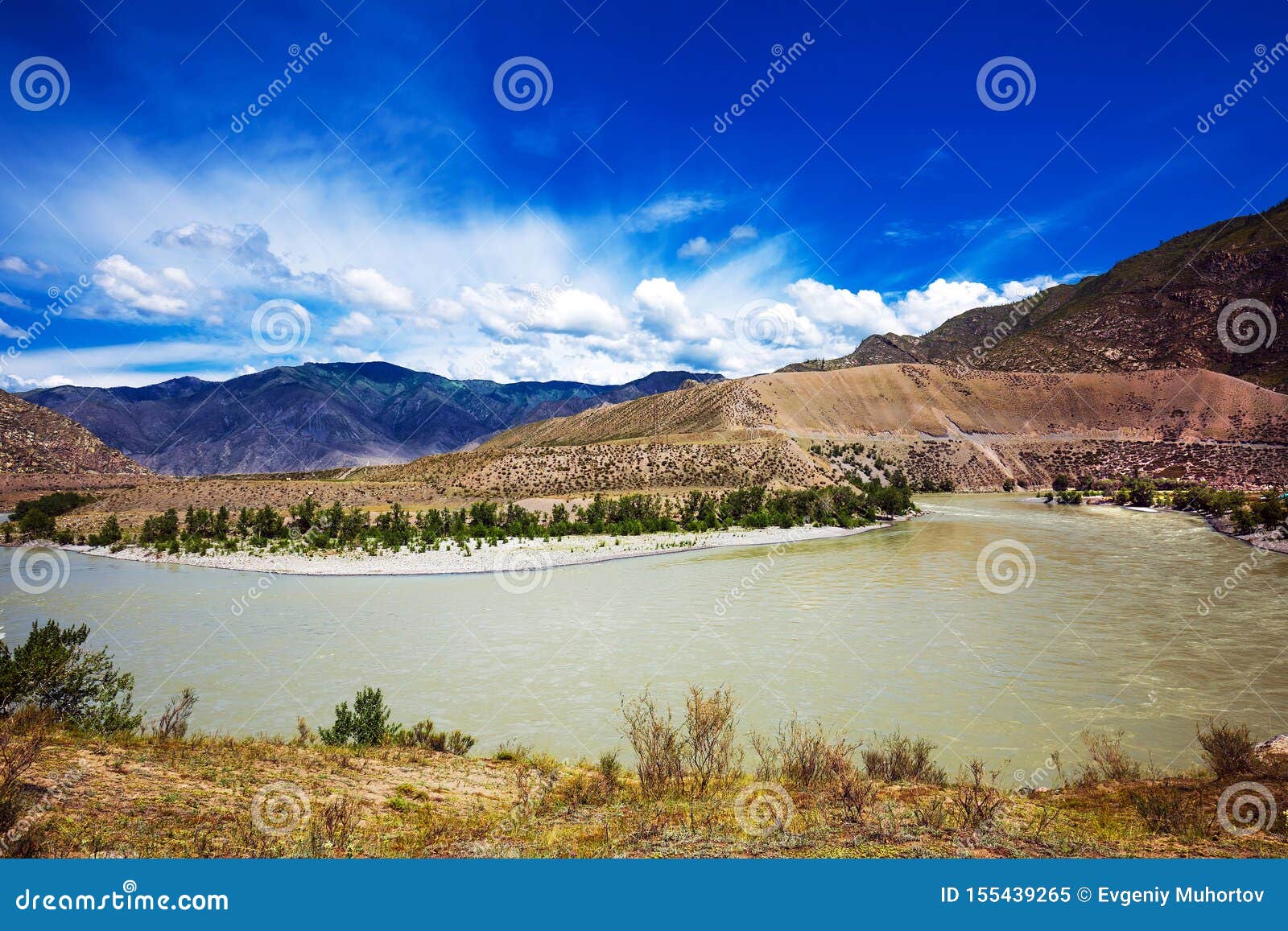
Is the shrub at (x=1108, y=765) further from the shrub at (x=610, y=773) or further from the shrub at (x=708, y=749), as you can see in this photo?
the shrub at (x=610, y=773)

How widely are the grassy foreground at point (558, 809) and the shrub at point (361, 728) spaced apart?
0.97m

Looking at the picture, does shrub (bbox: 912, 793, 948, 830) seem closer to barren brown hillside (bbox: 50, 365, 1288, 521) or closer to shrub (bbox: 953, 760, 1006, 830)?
shrub (bbox: 953, 760, 1006, 830)

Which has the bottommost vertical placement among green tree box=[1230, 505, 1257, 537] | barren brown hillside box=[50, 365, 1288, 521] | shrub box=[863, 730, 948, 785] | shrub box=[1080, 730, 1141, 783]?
shrub box=[1080, 730, 1141, 783]

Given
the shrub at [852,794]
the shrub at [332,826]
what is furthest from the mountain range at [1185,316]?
the shrub at [332,826]

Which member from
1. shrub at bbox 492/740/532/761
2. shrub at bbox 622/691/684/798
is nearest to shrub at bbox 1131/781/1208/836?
shrub at bbox 622/691/684/798

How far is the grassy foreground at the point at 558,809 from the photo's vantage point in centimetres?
601

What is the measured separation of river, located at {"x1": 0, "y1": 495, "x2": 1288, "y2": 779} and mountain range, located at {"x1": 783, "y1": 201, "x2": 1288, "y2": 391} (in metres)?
107

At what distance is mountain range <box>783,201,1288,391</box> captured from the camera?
114750mm

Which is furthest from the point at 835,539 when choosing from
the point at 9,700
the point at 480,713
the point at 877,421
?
the point at 877,421

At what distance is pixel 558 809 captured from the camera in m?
7.30

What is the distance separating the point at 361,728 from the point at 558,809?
15.9ft

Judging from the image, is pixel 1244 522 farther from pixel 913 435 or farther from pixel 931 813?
pixel 913 435

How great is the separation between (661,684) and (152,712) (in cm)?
956

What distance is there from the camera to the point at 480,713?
12.8m
